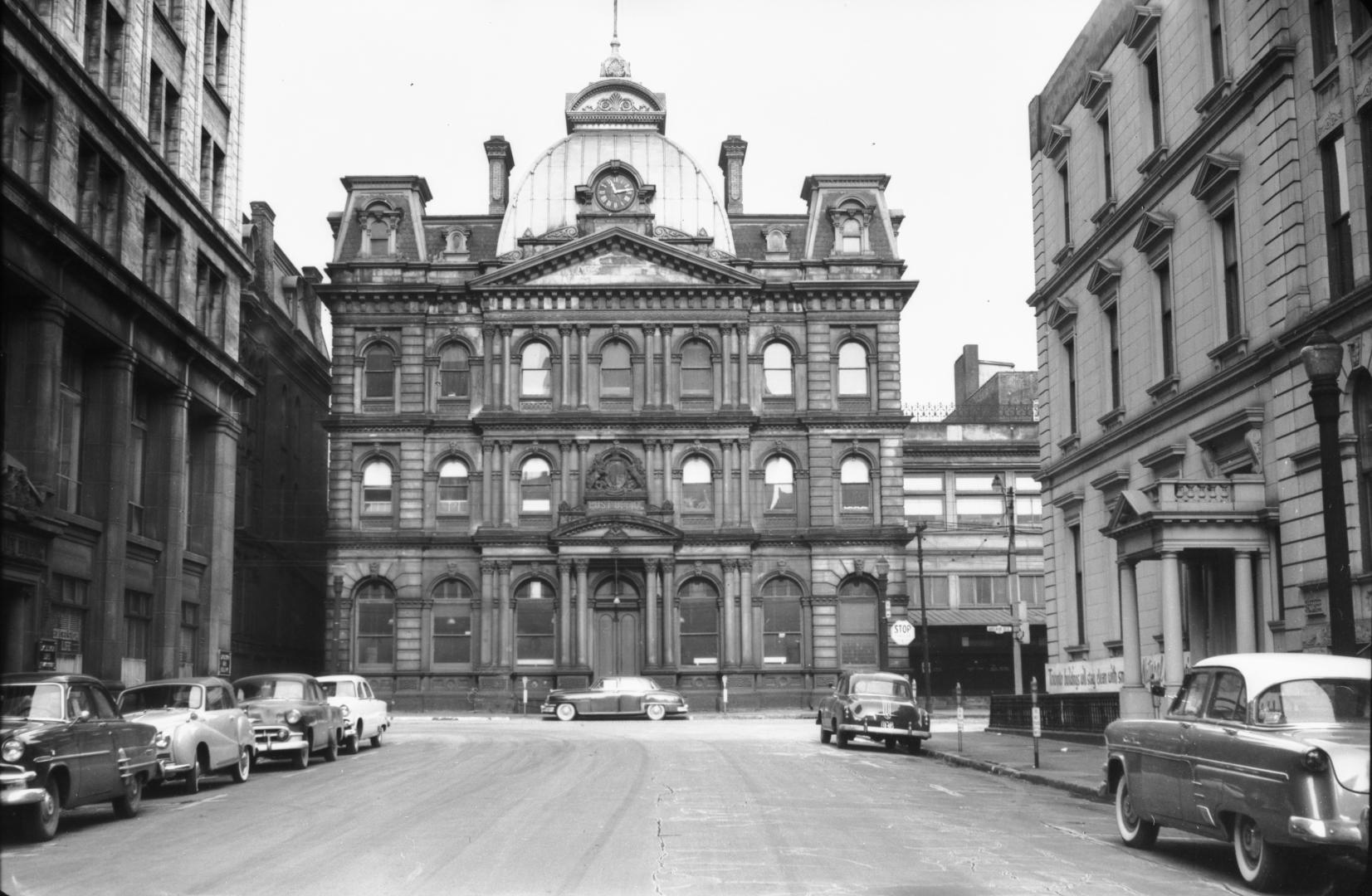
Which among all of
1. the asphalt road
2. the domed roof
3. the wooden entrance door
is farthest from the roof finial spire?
the asphalt road

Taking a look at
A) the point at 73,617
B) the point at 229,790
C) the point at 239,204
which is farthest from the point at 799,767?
the point at 239,204

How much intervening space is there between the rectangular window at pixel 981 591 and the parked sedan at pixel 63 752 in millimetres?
48117

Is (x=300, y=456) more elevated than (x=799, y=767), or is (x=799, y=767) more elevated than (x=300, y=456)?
(x=300, y=456)

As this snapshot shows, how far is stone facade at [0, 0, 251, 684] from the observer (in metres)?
26.4

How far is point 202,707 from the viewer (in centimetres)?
2264

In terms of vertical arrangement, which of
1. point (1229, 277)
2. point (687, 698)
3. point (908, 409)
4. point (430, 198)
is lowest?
point (687, 698)

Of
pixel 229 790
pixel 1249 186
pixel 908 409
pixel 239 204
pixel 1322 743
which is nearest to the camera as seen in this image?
pixel 1322 743

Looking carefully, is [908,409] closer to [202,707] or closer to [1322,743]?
[202,707]

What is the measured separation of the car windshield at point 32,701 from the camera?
1698 cm

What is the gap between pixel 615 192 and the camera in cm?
5919

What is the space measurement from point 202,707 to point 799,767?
9.96 metres

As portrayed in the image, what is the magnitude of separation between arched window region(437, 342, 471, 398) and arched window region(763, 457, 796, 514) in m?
12.0

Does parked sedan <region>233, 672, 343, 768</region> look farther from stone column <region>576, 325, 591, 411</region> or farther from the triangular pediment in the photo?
the triangular pediment

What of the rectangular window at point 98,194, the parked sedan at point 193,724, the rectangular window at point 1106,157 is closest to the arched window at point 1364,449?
the rectangular window at point 1106,157
